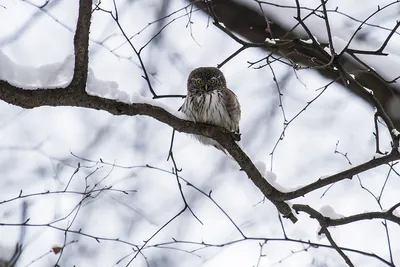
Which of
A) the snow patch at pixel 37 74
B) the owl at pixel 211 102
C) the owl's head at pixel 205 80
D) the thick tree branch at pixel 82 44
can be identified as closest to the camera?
the thick tree branch at pixel 82 44

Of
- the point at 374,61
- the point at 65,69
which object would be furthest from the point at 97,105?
the point at 374,61

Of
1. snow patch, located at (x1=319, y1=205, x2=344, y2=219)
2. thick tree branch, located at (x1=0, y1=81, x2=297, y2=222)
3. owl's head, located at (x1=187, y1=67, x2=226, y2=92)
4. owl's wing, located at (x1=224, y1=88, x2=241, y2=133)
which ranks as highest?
owl's head, located at (x1=187, y1=67, x2=226, y2=92)

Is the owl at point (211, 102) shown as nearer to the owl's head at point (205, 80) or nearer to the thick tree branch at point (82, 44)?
the owl's head at point (205, 80)

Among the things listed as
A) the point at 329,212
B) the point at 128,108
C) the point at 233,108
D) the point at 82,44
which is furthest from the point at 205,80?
the point at 82,44

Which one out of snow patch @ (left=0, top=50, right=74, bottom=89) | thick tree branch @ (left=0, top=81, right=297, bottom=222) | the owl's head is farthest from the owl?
snow patch @ (left=0, top=50, right=74, bottom=89)

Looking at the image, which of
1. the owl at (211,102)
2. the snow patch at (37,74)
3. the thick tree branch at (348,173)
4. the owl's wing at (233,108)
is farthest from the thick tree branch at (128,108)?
the owl's wing at (233,108)

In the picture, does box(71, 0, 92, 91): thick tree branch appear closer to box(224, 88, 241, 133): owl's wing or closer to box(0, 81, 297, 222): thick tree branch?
box(0, 81, 297, 222): thick tree branch

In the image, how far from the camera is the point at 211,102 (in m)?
5.11

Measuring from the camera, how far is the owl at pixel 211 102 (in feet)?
16.5

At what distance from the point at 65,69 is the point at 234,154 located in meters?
1.26

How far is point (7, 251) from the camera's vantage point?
4691 mm

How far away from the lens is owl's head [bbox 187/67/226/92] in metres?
5.54

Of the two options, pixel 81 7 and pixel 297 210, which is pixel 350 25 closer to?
pixel 297 210

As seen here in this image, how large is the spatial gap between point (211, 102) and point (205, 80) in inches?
22.3
